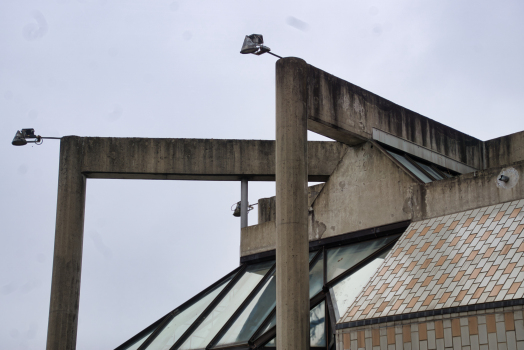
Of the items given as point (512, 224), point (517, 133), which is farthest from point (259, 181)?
point (512, 224)

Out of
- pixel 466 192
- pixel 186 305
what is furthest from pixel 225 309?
pixel 466 192

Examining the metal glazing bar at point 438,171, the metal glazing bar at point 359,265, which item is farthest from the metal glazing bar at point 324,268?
the metal glazing bar at point 438,171

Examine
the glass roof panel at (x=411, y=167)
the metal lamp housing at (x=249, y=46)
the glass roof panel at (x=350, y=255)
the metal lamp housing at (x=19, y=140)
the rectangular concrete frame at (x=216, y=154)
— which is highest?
the metal lamp housing at (x=249, y=46)

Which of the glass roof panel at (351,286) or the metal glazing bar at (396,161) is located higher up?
the metal glazing bar at (396,161)

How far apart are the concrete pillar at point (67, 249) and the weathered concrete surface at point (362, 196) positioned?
7.11 metres

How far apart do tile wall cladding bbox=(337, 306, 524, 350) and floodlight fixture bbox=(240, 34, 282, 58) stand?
22.1ft

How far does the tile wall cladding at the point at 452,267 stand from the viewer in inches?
483

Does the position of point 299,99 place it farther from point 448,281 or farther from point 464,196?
point 448,281

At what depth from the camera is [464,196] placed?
50.2 feet

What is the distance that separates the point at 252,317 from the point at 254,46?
21.1ft

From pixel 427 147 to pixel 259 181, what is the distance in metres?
6.00

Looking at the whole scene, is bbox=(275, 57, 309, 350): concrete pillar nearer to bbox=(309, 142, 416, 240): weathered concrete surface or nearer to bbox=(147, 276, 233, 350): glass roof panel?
bbox=(309, 142, 416, 240): weathered concrete surface

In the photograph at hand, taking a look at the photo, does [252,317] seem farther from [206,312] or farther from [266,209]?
[266,209]

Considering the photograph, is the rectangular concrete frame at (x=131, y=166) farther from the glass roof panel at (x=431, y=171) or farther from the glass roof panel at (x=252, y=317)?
the glass roof panel at (x=252, y=317)
